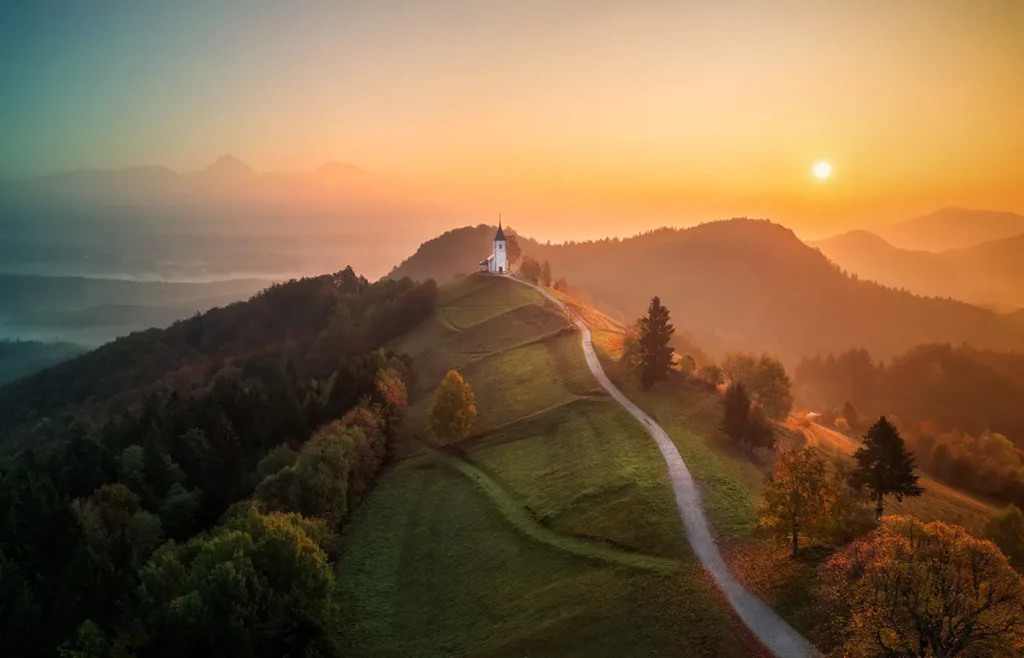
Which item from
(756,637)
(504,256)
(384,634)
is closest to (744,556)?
(756,637)

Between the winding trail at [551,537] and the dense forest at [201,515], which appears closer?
the dense forest at [201,515]

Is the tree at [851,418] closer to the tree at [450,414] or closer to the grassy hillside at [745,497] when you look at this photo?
the grassy hillside at [745,497]

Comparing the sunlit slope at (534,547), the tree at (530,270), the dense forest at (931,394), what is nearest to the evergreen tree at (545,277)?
the tree at (530,270)

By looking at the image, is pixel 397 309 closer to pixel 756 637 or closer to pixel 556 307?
pixel 556 307

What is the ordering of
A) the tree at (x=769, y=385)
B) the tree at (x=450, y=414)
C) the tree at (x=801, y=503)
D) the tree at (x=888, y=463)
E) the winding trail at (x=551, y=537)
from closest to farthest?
the tree at (x=801, y=503)
the winding trail at (x=551, y=537)
the tree at (x=888, y=463)
the tree at (x=450, y=414)
the tree at (x=769, y=385)

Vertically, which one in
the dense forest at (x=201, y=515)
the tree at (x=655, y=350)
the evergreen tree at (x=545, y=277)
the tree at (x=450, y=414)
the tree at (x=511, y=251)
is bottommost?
the dense forest at (x=201, y=515)

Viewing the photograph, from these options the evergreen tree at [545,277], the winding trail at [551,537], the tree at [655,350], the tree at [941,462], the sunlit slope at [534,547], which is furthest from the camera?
the evergreen tree at [545,277]

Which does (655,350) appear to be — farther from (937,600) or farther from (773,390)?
(937,600)
